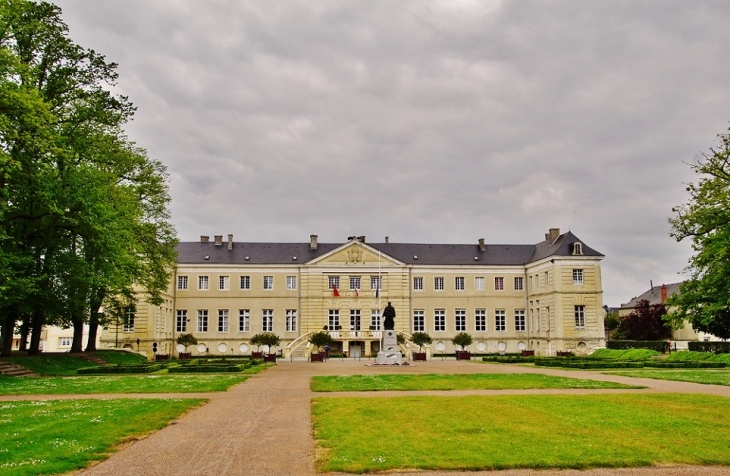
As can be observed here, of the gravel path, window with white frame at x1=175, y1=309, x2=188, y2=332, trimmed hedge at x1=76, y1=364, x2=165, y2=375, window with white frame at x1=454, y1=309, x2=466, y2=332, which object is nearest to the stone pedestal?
trimmed hedge at x1=76, y1=364, x2=165, y2=375

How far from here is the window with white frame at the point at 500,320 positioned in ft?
200

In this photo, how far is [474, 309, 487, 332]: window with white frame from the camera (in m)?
60.8

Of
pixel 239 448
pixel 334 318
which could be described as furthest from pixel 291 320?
pixel 239 448

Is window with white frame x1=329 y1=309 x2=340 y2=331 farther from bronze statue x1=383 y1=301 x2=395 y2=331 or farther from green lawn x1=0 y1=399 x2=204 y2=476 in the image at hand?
green lawn x1=0 y1=399 x2=204 y2=476

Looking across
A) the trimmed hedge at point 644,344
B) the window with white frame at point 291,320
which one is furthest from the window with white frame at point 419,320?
the trimmed hedge at point 644,344

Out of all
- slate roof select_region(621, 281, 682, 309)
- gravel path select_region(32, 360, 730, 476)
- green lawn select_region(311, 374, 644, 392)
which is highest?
slate roof select_region(621, 281, 682, 309)

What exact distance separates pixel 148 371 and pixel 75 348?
11.2 metres

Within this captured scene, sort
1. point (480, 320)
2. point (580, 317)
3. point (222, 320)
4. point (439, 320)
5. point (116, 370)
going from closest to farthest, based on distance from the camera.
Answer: point (116, 370), point (580, 317), point (222, 320), point (439, 320), point (480, 320)

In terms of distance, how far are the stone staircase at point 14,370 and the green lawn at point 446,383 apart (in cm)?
1307

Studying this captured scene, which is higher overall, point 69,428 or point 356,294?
point 356,294

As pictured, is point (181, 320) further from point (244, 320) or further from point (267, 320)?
point (267, 320)

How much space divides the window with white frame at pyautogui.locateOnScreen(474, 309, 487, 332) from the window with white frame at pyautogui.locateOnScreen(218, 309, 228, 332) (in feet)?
76.2

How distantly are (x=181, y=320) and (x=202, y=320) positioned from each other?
191 centimetres

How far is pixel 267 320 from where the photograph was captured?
197ft
